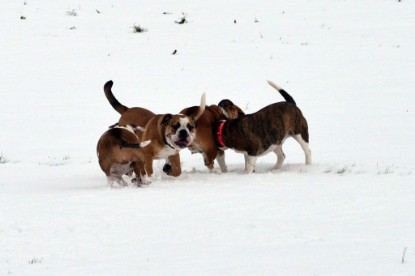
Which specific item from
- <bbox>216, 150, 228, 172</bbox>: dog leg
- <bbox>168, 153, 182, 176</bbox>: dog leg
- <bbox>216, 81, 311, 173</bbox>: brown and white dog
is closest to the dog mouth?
Result: <bbox>168, 153, 182, 176</bbox>: dog leg

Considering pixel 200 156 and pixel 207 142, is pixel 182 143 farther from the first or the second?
pixel 200 156

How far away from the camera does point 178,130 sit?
917 cm

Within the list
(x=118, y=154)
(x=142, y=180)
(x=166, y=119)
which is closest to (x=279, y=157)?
(x=166, y=119)

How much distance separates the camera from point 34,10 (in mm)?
26625

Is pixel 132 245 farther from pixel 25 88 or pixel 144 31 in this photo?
pixel 144 31

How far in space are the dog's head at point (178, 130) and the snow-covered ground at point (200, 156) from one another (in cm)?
52

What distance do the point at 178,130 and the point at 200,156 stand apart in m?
3.06

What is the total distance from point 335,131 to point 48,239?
9430 millimetres

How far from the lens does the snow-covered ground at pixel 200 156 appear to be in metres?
5.68

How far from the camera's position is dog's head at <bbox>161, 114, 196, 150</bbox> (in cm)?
916

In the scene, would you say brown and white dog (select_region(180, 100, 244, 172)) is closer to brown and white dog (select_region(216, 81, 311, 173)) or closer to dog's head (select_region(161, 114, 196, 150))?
brown and white dog (select_region(216, 81, 311, 173))

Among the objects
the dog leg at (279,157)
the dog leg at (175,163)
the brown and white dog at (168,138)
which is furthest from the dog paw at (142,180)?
the dog leg at (279,157)

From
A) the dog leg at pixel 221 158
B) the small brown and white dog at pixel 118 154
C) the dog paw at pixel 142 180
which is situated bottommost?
the dog paw at pixel 142 180

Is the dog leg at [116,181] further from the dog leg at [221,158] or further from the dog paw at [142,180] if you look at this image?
Answer: the dog leg at [221,158]
